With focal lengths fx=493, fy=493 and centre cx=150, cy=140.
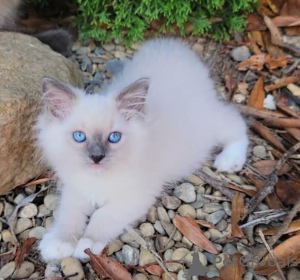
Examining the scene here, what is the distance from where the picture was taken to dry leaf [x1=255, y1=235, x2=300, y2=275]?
5.67ft

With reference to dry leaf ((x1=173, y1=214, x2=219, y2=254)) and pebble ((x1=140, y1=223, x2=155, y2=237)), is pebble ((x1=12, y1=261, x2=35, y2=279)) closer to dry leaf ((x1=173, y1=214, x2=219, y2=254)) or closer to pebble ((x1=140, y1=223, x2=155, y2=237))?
pebble ((x1=140, y1=223, x2=155, y2=237))

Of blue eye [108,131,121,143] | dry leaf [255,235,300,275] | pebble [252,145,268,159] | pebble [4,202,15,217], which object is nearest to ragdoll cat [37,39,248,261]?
blue eye [108,131,121,143]

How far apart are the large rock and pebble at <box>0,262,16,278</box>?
0.31 metres

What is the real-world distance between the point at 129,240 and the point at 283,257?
0.56 meters

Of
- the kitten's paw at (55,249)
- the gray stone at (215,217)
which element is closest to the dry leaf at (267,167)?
the gray stone at (215,217)

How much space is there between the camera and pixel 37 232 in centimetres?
189

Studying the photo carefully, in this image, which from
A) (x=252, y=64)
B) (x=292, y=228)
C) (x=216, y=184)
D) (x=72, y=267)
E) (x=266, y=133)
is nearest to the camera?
(x=72, y=267)

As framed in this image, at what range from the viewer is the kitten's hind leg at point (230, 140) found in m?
2.12

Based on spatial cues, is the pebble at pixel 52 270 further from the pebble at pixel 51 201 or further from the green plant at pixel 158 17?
the green plant at pixel 158 17

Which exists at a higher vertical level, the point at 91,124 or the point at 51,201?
the point at 91,124

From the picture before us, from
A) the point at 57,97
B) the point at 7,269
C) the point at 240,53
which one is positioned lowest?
the point at 7,269

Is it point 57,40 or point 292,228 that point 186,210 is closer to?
point 292,228

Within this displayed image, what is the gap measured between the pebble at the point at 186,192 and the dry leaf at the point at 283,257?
39 centimetres

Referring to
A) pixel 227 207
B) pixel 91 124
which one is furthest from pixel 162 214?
pixel 91 124
